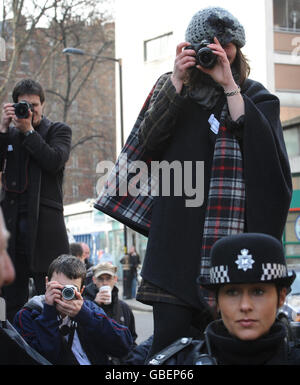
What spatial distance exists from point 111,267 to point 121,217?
3.42 m

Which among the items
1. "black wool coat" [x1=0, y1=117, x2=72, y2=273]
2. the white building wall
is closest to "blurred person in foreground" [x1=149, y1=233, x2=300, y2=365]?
"black wool coat" [x1=0, y1=117, x2=72, y2=273]

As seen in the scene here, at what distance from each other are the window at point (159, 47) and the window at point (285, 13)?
5390 mm

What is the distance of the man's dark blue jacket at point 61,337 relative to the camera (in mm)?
3572

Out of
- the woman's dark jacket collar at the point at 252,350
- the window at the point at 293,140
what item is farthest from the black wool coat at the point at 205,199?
the window at the point at 293,140

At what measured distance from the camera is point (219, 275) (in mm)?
2445

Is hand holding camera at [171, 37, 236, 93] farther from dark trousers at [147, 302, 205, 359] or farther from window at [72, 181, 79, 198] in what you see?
window at [72, 181, 79, 198]

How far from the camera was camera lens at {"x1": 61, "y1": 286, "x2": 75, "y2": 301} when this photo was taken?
3.54 m

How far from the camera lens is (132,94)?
31297 mm

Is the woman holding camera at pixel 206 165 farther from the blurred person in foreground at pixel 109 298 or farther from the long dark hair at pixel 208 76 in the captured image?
the blurred person in foreground at pixel 109 298

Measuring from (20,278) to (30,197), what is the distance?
0.43m

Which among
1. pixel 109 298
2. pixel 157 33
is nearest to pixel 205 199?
pixel 109 298

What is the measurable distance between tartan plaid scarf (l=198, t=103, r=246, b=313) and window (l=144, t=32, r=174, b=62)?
2705 centimetres

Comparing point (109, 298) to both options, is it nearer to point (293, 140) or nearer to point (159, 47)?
point (293, 140)

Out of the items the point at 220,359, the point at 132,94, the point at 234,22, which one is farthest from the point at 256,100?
the point at 132,94
